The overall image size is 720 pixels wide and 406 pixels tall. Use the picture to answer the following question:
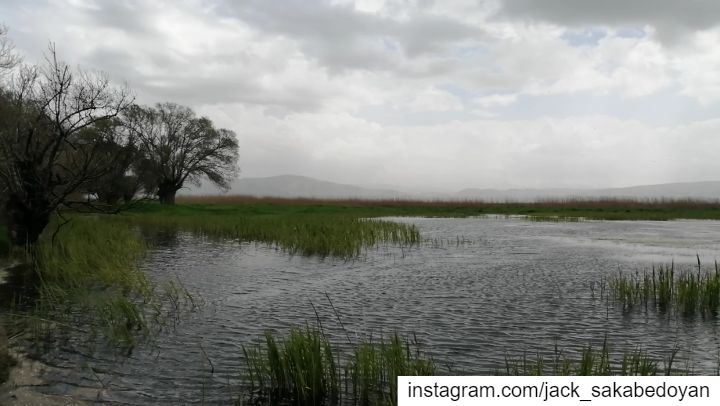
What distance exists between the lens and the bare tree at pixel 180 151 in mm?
70062

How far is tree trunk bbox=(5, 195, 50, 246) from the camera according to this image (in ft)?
70.4

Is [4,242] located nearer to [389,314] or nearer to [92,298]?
[92,298]

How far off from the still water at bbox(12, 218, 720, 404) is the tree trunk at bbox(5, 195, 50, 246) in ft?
17.3

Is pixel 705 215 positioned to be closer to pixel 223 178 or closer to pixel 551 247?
pixel 551 247

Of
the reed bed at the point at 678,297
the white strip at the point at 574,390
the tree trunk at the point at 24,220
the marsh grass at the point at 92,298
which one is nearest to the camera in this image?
the white strip at the point at 574,390

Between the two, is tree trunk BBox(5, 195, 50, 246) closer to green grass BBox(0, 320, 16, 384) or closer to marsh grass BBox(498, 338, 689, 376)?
green grass BBox(0, 320, 16, 384)

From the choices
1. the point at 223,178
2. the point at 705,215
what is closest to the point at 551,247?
the point at 705,215

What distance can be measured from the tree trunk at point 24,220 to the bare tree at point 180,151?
45229 millimetres

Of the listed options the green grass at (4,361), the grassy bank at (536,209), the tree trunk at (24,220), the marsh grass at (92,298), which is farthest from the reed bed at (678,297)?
the grassy bank at (536,209)

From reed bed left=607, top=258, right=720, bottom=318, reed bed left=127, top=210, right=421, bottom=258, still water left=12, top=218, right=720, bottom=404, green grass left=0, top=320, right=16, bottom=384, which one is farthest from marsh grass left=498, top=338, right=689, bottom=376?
reed bed left=127, top=210, right=421, bottom=258

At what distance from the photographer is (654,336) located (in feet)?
36.0

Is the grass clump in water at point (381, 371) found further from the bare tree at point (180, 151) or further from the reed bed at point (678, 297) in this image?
the bare tree at point (180, 151)

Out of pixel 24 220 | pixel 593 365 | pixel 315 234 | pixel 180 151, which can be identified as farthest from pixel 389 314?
pixel 180 151

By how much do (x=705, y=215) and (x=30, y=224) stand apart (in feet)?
251
